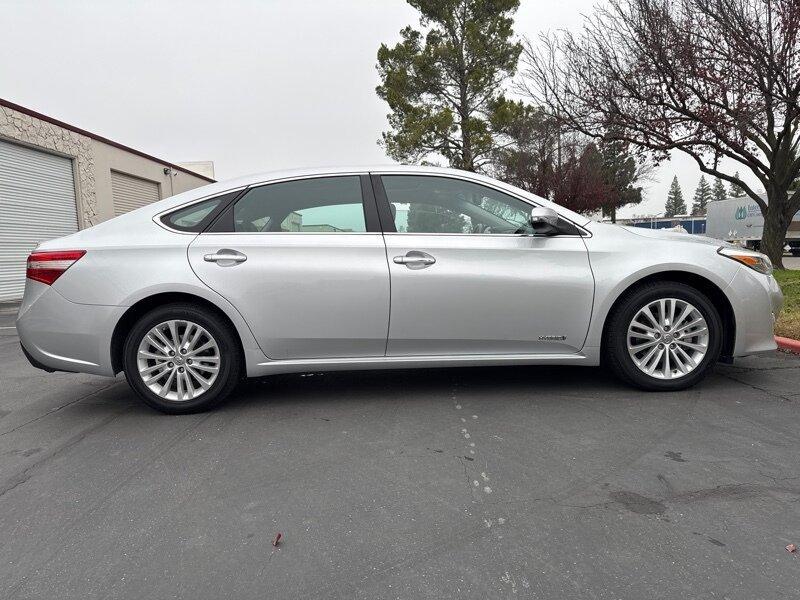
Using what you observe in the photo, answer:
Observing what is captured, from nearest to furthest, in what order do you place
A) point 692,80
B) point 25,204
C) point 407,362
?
point 407,362
point 692,80
point 25,204

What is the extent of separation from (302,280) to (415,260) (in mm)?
745

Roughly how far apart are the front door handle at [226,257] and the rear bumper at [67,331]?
638 millimetres

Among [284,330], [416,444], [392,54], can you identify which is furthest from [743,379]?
[392,54]

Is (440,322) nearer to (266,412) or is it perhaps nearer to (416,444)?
(416,444)

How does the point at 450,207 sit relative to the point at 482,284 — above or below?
above

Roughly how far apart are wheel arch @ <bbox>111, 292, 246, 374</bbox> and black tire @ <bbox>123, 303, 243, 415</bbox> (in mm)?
26

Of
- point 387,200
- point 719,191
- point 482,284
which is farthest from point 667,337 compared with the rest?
point 719,191

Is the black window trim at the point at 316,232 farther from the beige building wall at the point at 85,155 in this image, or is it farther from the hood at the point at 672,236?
the beige building wall at the point at 85,155

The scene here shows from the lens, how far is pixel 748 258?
3.73 m

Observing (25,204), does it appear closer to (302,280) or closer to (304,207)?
(304,207)

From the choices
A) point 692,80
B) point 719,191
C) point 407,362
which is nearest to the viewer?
point 407,362

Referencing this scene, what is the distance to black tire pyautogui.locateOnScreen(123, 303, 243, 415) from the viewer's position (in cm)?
346

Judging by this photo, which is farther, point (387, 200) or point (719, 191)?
point (719, 191)

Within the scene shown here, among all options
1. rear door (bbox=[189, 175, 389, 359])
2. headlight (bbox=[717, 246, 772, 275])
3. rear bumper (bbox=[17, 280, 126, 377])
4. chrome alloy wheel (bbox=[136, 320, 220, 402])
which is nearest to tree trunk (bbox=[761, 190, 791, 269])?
headlight (bbox=[717, 246, 772, 275])
